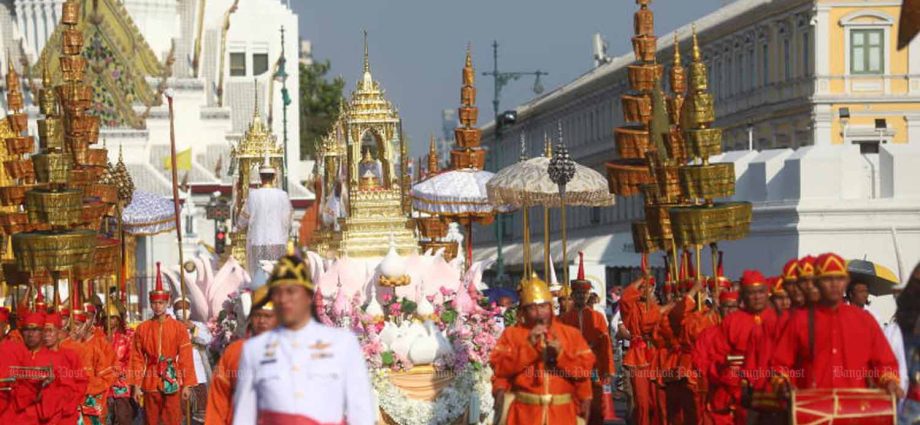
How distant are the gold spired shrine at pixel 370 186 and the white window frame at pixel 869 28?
94.1 ft

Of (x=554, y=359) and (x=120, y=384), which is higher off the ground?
(x=554, y=359)

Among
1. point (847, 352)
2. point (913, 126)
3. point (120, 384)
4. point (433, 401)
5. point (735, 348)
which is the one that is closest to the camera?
point (847, 352)

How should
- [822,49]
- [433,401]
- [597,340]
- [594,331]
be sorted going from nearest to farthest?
[597,340] < [594,331] < [433,401] < [822,49]

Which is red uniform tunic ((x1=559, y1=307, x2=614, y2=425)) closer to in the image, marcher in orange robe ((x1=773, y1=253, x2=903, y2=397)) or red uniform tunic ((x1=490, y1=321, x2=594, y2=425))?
red uniform tunic ((x1=490, y1=321, x2=594, y2=425))

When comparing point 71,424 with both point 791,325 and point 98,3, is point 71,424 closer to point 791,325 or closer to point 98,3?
point 791,325

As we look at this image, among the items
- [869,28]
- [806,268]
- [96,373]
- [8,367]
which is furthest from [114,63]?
[806,268]

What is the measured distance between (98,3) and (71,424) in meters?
59.4

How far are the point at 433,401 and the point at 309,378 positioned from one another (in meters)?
9.52

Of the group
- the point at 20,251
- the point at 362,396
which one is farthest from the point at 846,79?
the point at 362,396

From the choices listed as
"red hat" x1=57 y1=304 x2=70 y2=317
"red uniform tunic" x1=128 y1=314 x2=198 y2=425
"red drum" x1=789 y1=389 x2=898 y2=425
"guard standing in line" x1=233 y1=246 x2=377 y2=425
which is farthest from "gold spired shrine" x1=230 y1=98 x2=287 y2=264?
"guard standing in line" x1=233 y1=246 x2=377 y2=425

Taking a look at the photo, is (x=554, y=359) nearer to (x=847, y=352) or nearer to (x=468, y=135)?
(x=847, y=352)

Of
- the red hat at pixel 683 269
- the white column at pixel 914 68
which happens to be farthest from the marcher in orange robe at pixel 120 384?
the white column at pixel 914 68

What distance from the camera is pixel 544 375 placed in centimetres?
1473

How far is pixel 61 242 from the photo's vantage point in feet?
76.9
